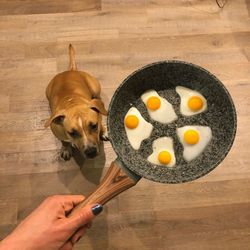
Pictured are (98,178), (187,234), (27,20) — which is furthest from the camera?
(27,20)

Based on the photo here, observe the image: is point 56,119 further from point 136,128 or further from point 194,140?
point 194,140

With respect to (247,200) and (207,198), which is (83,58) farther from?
(247,200)

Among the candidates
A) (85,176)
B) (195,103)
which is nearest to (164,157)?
(195,103)

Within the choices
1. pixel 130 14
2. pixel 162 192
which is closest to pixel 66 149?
pixel 162 192

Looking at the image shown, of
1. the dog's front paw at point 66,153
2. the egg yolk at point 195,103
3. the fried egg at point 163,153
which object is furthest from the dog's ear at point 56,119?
the egg yolk at point 195,103

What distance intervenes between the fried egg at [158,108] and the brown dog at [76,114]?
12.3 inches

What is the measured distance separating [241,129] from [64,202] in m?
1.27

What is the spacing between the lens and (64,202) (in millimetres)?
1167

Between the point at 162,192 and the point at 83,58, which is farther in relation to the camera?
the point at 83,58

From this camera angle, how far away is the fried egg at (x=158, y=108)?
4.63ft

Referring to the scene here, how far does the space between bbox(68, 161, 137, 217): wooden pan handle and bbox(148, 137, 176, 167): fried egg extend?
0.20 metres

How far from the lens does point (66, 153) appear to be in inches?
76.6

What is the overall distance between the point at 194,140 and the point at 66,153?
0.86m

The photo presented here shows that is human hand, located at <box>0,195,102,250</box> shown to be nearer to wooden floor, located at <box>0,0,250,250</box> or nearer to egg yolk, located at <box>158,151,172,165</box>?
egg yolk, located at <box>158,151,172,165</box>
